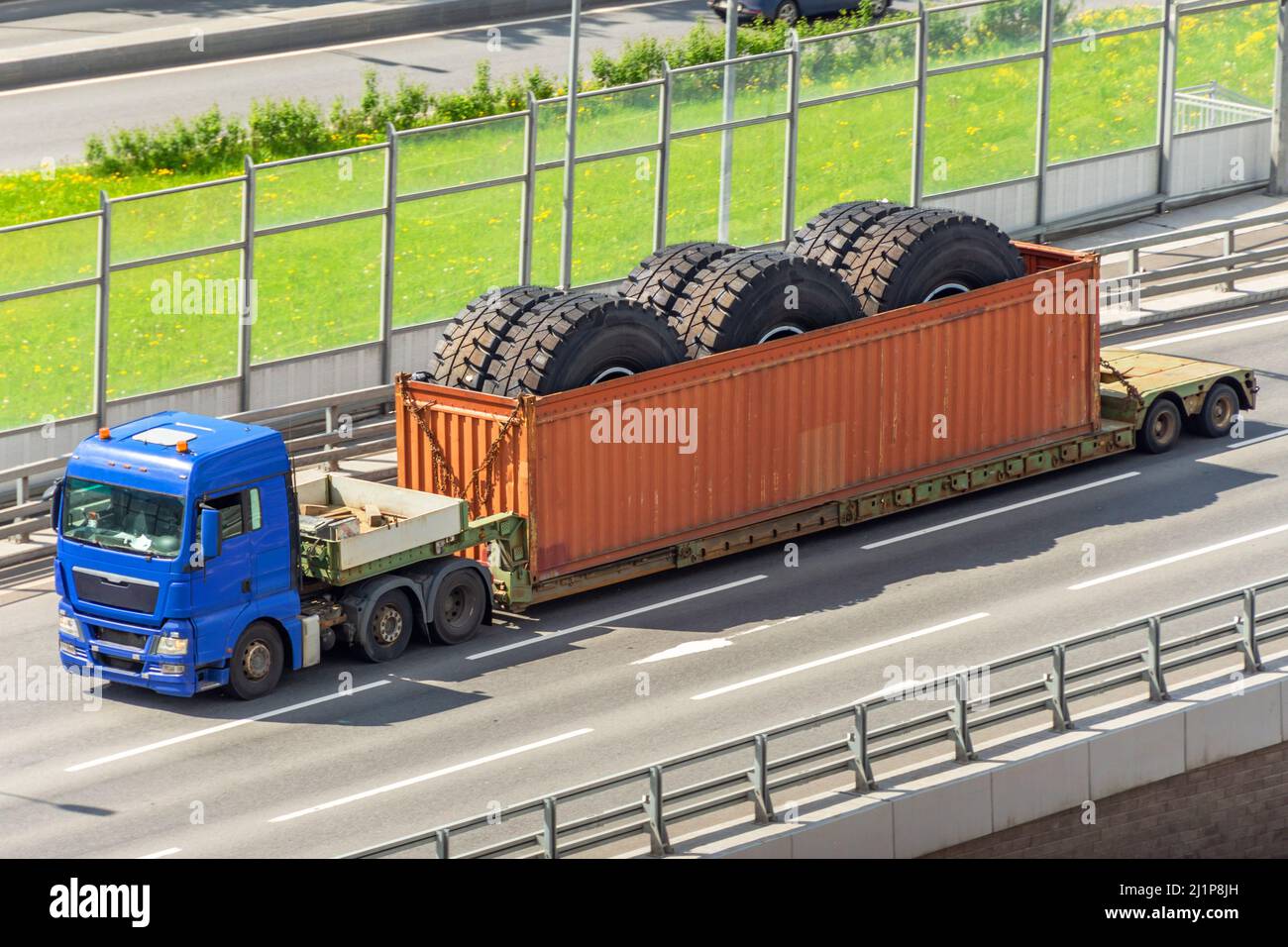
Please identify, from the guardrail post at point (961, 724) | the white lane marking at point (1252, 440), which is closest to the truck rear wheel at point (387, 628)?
the guardrail post at point (961, 724)

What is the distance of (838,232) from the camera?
27.8 metres

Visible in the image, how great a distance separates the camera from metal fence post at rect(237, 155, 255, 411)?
28422mm

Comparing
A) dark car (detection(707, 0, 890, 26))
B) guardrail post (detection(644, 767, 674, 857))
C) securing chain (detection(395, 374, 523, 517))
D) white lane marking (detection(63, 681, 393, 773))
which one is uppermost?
dark car (detection(707, 0, 890, 26))

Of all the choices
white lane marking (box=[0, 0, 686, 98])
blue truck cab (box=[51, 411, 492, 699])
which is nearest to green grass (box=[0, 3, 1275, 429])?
blue truck cab (box=[51, 411, 492, 699])

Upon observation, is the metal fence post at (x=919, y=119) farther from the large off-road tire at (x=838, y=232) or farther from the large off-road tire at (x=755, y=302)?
the large off-road tire at (x=755, y=302)

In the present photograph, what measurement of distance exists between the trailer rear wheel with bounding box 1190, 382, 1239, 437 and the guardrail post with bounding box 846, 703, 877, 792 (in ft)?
37.4

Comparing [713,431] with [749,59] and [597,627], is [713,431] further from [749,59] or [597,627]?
[749,59]

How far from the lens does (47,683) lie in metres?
23.2

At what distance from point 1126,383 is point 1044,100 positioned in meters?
9.53

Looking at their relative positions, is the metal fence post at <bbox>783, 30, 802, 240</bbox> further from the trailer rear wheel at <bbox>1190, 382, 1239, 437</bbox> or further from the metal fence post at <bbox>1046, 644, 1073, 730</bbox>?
the metal fence post at <bbox>1046, 644, 1073, 730</bbox>

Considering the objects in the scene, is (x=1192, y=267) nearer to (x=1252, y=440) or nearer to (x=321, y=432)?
(x=1252, y=440)

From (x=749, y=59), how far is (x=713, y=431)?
9.63 metres

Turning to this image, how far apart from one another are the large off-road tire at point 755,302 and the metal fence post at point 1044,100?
1166 cm
